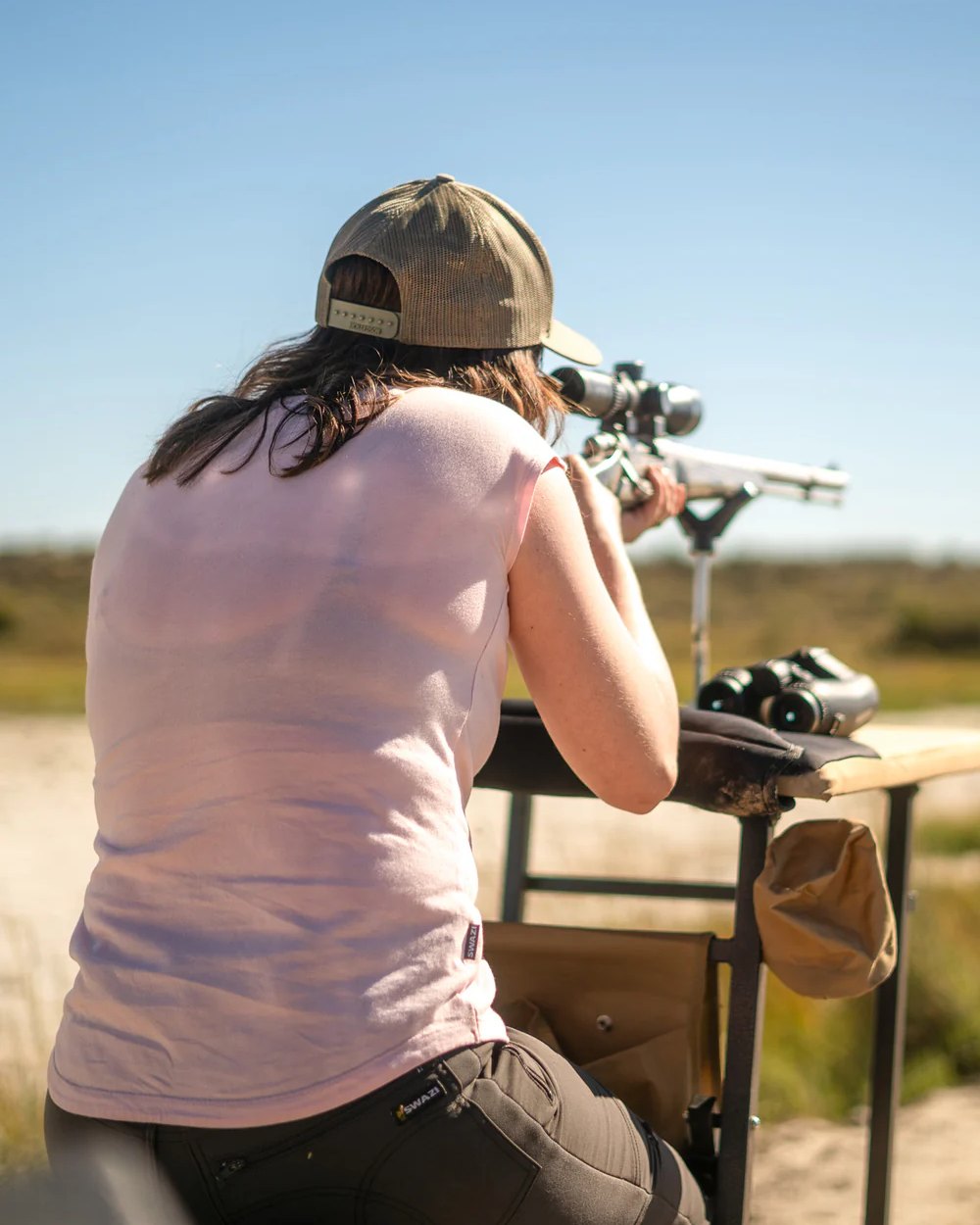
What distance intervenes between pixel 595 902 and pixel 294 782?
25.5 feet

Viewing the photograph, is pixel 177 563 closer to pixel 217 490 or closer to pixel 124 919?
pixel 217 490

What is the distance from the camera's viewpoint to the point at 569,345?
168 cm

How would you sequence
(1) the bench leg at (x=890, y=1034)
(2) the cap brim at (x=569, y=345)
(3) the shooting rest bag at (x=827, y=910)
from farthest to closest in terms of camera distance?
1. (1) the bench leg at (x=890, y=1034)
2. (3) the shooting rest bag at (x=827, y=910)
3. (2) the cap brim at (x=569, y=345)

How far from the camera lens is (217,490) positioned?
1.28 m

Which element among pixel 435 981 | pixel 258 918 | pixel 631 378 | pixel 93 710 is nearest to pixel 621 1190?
pixel 435 981

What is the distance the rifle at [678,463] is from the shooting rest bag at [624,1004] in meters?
0.61

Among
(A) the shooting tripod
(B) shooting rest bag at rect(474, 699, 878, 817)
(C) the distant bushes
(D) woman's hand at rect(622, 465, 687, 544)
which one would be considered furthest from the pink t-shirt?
(C) the distant bushes

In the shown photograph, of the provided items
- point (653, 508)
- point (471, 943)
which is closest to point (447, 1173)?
point (471, 943)

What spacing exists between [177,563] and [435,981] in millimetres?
466

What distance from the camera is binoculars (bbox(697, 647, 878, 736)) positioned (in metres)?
2.00

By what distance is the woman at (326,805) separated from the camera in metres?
1.16

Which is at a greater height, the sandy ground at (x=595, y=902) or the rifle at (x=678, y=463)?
the rifle at (x=678, y=463)

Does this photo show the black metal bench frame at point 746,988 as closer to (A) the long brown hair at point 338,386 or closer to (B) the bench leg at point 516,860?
(B) the bench leg at point 516,860

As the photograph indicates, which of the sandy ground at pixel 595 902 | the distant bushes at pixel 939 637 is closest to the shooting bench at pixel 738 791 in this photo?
the sandy ground at pixel 595 902
